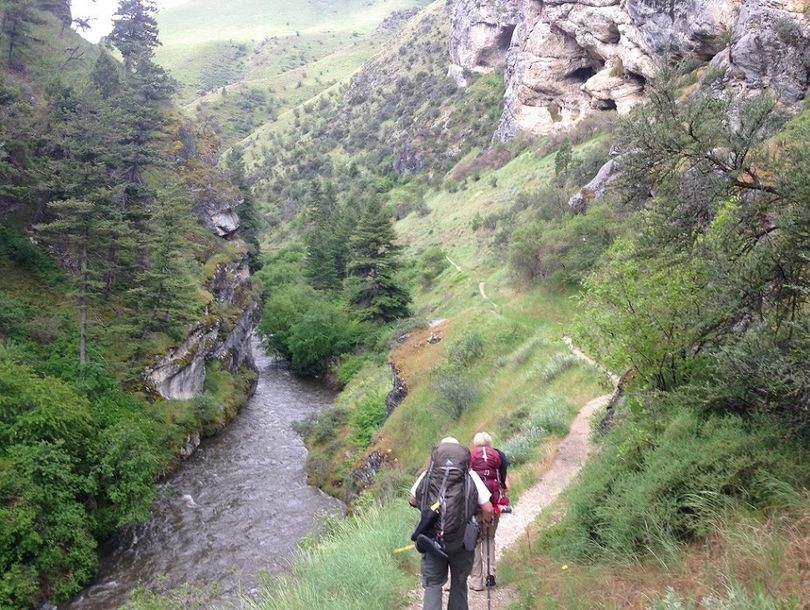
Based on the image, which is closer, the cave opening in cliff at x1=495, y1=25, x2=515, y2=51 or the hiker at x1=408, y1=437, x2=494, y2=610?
the hiker at x1=408, y1=437, x2=494, y2=610

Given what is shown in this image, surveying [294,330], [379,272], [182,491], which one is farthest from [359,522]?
[294,330]

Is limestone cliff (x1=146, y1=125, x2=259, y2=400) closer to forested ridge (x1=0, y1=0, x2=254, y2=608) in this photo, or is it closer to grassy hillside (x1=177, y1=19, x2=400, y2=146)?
forested ridge (x1=0, y1=0, x2=254, y2=608)

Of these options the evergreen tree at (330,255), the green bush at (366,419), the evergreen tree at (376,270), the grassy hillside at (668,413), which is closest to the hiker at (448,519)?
the grassy hillside at (668,413)


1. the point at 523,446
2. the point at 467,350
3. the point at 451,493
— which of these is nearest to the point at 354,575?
the point at 451,493

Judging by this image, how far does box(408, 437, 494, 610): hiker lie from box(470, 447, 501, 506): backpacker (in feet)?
4.72

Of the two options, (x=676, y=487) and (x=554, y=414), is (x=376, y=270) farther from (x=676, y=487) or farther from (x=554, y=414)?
(x=676, y=487)

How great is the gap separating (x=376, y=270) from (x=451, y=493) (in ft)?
111

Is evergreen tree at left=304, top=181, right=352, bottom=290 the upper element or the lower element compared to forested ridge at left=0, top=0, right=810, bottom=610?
lower

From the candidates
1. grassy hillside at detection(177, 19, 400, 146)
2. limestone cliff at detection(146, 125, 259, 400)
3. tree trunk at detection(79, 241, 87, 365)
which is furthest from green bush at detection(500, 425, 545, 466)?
grassy hillside at detection(177, 19, 400, 146)

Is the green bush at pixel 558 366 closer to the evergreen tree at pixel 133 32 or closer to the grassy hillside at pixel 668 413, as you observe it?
the grassy hillside at pixel 668 413

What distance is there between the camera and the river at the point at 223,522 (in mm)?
17438

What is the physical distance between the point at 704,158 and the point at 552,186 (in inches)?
1298

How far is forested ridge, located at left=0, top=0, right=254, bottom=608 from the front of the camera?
17672 mm

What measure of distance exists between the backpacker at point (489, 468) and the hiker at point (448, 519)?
1439 mm
